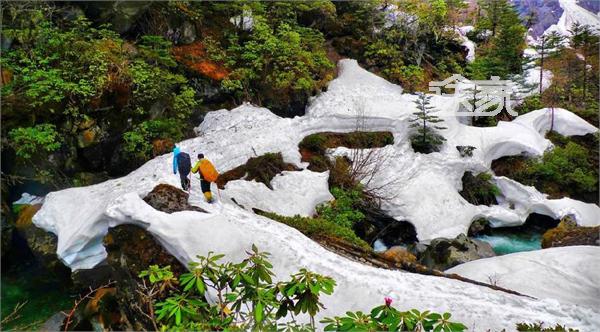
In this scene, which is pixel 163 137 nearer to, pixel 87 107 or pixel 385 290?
pixel 87 107

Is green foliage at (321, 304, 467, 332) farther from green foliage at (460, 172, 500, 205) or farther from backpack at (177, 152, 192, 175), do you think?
green foliage at (460, 172, 500, 205)

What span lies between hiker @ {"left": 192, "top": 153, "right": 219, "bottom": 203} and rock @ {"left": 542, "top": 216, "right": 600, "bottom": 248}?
6783 mm

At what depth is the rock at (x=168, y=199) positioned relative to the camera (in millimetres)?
6493

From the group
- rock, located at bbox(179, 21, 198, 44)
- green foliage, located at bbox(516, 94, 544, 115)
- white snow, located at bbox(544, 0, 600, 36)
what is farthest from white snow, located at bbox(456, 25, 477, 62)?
rock, located at bbox(179, 21, 198, 44)

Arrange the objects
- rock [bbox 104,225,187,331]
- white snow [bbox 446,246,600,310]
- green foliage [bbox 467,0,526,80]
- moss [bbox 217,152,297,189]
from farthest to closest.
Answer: green foliage [bbox 467,0,526,80] < moss [bbox 217,152,297,189] < rock [bbox 104,225,187,331] < white snow [bbox 446,246,600,310]

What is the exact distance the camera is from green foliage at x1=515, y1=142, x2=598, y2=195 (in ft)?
38.2

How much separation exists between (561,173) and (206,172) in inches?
403

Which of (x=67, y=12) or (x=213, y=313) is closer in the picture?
(x=213, y=313)

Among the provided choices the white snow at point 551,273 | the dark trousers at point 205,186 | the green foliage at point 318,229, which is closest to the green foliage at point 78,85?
the dark trousers at point 205,186

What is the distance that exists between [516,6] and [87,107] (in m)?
18.9

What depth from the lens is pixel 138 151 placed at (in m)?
9.94

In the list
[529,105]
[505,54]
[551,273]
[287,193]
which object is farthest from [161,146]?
[505,54]

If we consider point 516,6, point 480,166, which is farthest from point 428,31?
point 480,166

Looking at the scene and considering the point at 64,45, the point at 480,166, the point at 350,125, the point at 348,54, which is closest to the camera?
the point at 64,45
